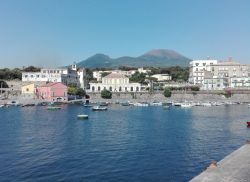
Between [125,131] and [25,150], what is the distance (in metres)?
14.7

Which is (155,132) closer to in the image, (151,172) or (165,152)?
(165,152)

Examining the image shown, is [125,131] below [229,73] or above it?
below

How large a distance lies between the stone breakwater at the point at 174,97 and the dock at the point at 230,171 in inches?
3281

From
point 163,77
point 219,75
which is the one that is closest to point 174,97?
point 219,75

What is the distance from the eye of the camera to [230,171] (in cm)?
1912

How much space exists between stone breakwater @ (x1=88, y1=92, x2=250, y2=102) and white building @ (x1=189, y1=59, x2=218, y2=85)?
1598cm

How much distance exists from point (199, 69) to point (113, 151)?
359ft

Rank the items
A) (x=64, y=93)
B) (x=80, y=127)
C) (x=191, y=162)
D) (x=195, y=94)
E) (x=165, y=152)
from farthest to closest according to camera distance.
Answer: (x=195, y=94) < (x=64, y=93) < (x=80, y=127) < (x=165, y=152) < (x=191, y=162)

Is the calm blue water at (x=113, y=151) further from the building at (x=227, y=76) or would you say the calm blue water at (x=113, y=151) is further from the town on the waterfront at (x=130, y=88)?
the building at (x=227, y=76)

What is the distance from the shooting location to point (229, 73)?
12656cm

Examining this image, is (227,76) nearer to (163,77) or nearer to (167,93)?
(167,93)

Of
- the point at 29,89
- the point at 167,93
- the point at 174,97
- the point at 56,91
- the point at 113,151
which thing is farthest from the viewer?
the point at 174,97

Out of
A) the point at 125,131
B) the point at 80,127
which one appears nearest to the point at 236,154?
the point at 125,131

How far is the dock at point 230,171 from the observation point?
57.8 ft
